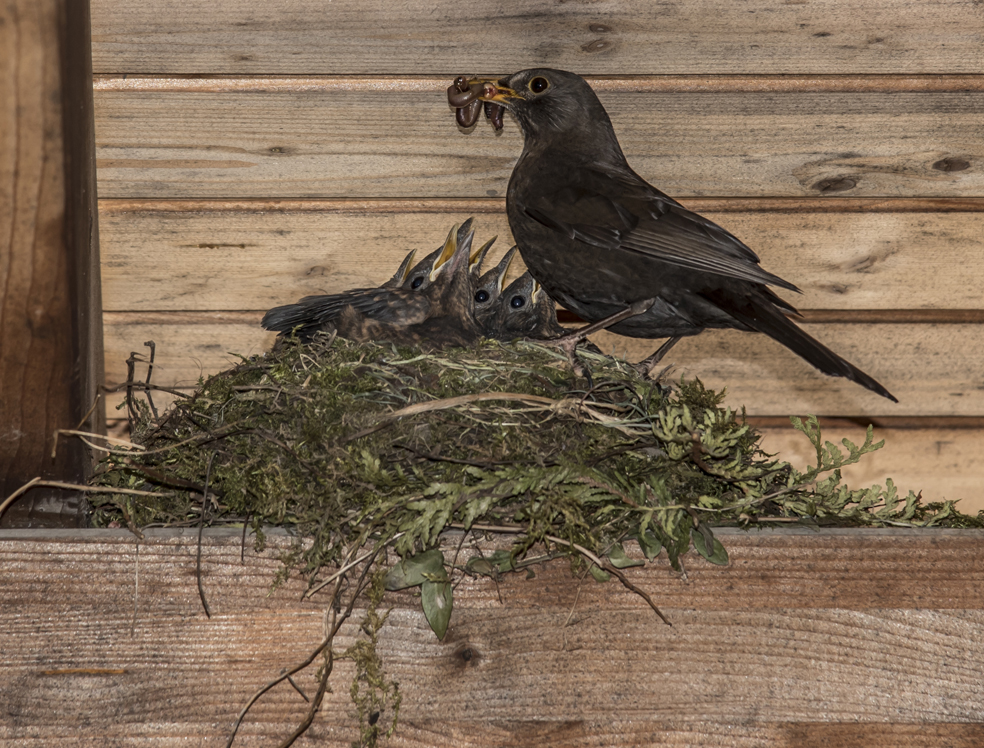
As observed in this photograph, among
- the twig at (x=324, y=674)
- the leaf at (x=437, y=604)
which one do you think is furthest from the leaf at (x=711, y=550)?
the twig at (x=324, y=674)

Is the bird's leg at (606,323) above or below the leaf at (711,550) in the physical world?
above

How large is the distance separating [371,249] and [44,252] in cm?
111

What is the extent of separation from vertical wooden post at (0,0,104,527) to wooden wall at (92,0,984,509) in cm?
59

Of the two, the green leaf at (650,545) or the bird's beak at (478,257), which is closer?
the green leaf at (650,545)

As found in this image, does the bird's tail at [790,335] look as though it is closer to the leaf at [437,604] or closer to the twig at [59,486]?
the leaf at [437,604]

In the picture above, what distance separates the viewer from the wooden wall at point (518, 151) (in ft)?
7.50

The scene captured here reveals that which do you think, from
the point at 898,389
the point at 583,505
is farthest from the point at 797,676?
the point at 898,389

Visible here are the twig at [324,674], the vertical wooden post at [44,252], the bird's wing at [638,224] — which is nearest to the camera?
the twig at [324,674]

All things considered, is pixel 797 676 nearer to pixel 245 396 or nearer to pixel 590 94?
pixel 245 396

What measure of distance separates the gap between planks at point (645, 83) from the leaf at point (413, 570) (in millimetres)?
1405

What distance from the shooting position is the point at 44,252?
1.66m

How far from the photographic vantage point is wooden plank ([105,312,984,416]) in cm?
271

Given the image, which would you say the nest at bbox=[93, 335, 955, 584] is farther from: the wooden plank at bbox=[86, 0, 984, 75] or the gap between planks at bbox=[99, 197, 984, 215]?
the wooden plank at bbox=[86, 0, 984, 75]

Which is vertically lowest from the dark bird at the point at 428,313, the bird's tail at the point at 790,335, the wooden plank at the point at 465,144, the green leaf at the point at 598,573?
the green leaf at the point at 598,573
